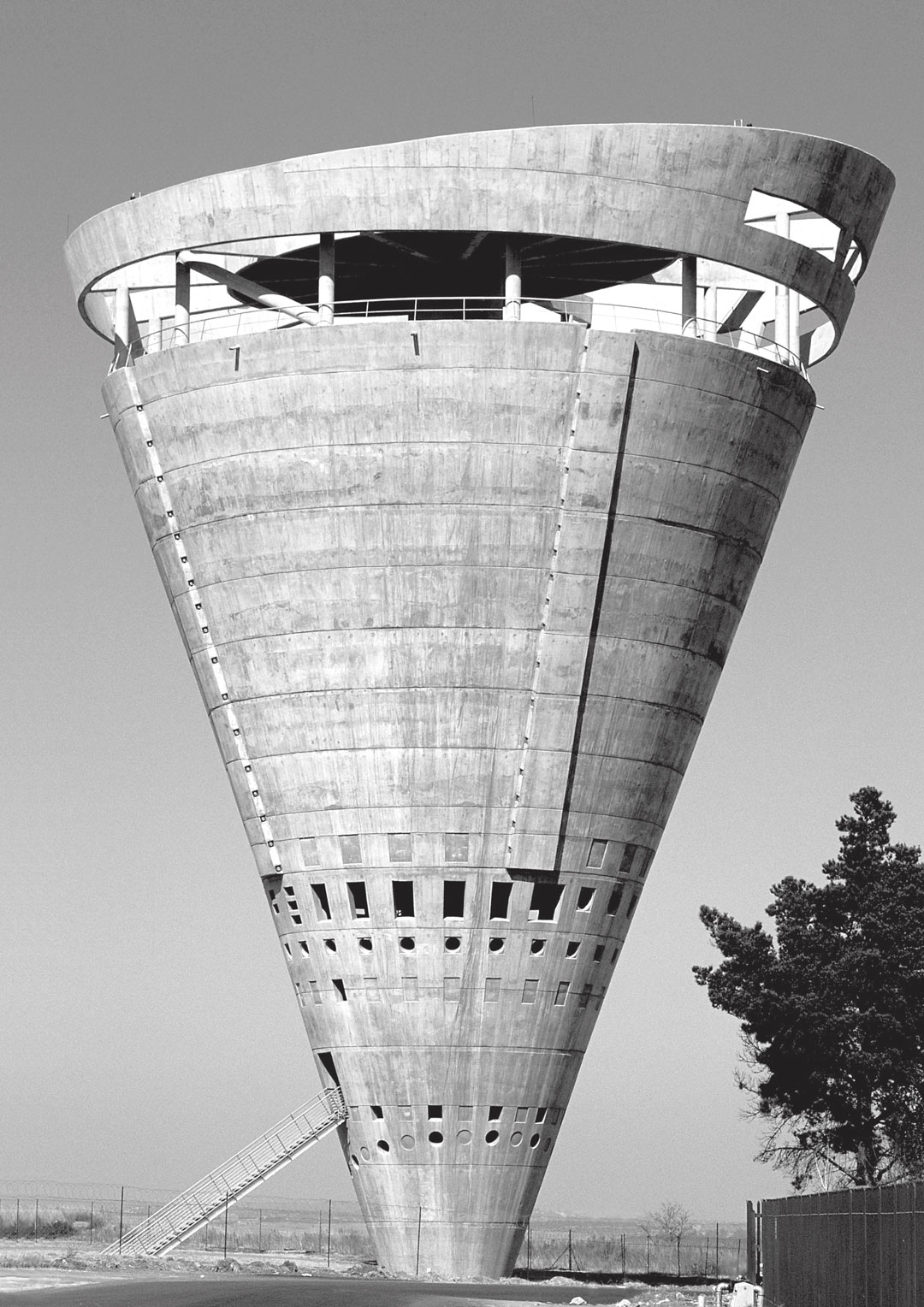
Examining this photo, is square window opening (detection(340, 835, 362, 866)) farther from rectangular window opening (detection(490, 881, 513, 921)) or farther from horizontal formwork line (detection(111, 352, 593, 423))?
horizontal formwork line (detection(111, 352, 593, 423))

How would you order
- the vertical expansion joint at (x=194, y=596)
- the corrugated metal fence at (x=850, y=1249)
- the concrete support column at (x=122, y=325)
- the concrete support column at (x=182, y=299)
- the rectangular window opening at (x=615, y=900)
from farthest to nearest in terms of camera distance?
the concrete support column at (x=122, y=325)
the concrete support column at (x=182, y=299)
the vertical expansion joint at (x=194, y=596)
the rectangular window opening at (x=615, y=900)
the corrugated metal fence at (x=850, y=1249)

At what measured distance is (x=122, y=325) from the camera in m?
40.2

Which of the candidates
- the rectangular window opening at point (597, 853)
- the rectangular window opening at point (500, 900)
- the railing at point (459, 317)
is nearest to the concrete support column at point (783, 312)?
the railing at point (459, 317)

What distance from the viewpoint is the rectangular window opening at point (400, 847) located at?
37.1 meters

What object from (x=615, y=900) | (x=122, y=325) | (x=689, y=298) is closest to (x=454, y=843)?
(x=615, y=900)

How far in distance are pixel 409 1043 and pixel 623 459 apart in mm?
11261

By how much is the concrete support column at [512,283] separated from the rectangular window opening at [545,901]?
1036 centimetres

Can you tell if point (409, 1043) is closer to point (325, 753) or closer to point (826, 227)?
point (325, 753)

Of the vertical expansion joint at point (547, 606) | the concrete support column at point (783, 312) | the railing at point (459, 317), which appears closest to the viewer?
the vertical expansion joint at point (547, 606)

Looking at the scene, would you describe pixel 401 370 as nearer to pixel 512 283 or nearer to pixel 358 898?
pixel 512 283

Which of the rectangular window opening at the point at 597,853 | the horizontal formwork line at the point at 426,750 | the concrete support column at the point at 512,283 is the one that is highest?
the concrete support column at the point at 512,283

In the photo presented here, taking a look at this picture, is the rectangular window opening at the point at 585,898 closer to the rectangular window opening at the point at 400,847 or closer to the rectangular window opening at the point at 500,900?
the rectangular window opening at the point at 500,900

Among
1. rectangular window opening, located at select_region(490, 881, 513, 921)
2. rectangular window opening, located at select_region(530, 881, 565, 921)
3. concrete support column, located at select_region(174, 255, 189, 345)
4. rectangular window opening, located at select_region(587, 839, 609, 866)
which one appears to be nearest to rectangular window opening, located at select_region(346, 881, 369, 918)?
rectangular window opening, located at select_region(490, 881, 513, 921)

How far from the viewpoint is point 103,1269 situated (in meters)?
35.7
